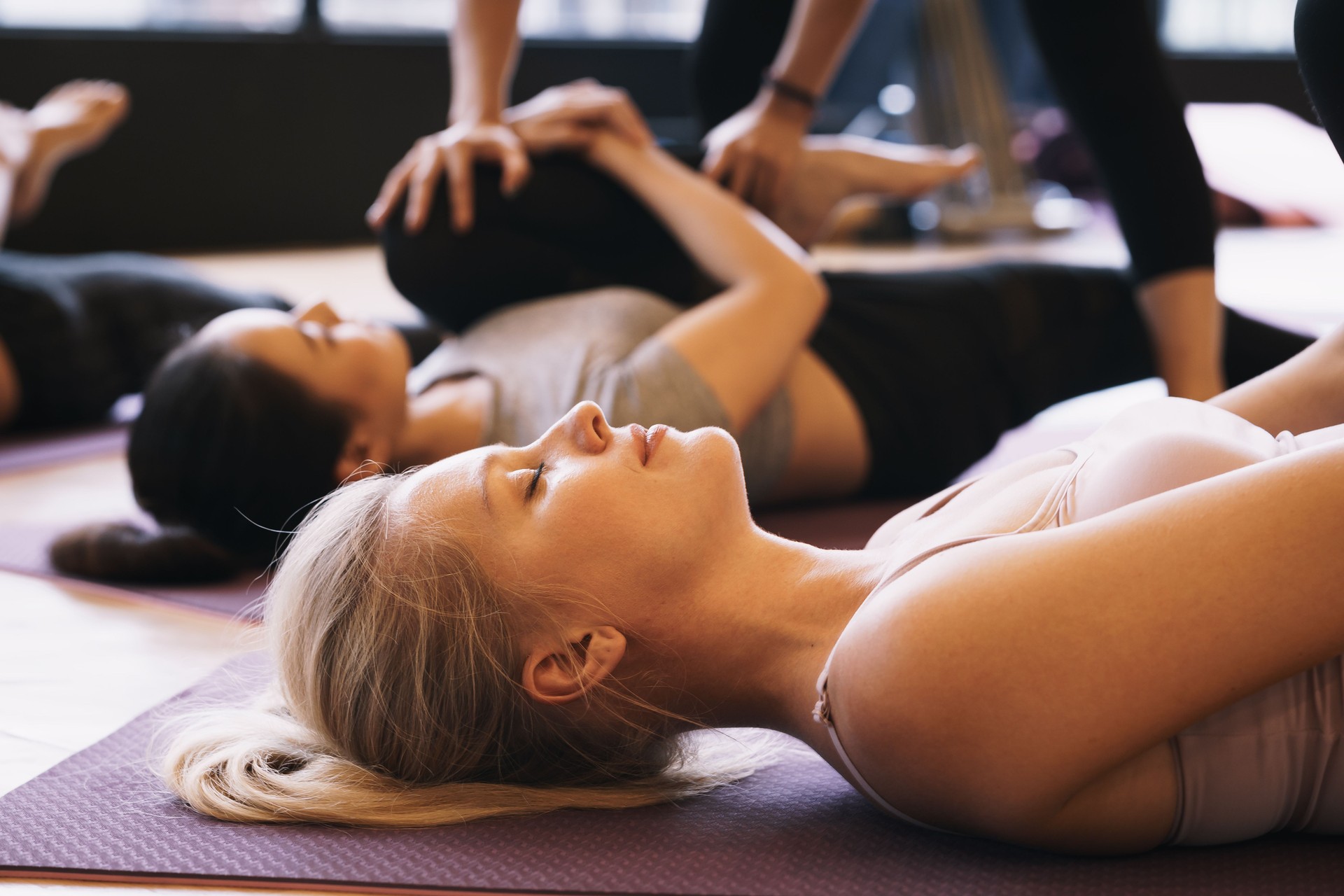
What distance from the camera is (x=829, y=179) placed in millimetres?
2318

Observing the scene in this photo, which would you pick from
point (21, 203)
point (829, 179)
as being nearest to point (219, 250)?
point (21, 203)

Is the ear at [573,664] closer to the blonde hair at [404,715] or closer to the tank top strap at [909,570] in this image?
the blonde hair at [404,715]

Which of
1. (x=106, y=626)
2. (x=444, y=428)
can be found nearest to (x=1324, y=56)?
(x=444, y=428)

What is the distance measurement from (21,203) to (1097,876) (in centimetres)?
→ 345

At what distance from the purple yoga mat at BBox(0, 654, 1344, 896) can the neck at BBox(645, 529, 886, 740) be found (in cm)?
9

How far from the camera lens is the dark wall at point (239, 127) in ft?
17.9

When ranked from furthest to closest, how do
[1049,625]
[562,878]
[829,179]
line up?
[829,179]
[562,878]
[1049,625]

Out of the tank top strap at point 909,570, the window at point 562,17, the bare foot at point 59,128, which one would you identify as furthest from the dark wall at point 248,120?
the tank top strap at point 909,570

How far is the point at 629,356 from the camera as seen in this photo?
72.2 inches

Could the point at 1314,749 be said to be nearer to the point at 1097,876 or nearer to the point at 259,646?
the point at 1097,876

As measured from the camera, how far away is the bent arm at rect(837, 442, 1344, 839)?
812mm

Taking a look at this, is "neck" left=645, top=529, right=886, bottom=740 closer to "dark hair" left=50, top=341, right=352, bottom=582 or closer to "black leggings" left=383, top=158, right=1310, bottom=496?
"dark hair" left=50, top=341, right=352, bottom=582

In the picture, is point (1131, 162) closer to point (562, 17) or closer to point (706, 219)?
point (706, 219)

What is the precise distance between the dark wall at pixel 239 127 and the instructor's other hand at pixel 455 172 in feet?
13.5
